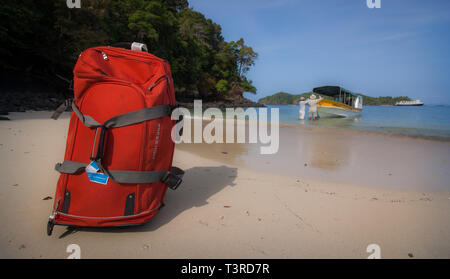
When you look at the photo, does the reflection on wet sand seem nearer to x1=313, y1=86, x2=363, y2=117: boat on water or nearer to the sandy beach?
the sandy beach

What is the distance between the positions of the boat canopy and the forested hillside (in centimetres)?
1770

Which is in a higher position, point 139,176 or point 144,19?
point 144,19

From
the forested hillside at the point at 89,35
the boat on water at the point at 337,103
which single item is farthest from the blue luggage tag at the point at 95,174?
the boat on water at the point at 337,103

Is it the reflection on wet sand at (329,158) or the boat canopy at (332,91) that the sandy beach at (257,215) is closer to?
the reflection on wet sand at (329,158)

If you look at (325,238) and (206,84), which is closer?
(325,238)

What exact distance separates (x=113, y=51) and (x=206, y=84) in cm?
4500

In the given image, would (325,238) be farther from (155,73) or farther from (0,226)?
(0,226)

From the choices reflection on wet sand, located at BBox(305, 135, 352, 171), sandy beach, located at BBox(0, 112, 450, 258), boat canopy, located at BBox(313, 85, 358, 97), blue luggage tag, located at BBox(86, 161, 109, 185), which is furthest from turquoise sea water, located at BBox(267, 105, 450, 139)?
blue luggage tag, located at BBox(86, 161, 109, 185)

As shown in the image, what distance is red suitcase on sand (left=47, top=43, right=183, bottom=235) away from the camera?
1.50 m

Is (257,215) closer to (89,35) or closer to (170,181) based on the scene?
(170,181)

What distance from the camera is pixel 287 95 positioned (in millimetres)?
131625
